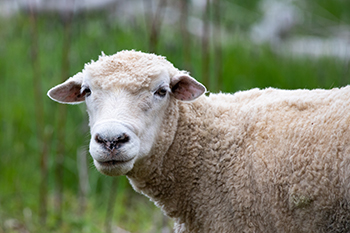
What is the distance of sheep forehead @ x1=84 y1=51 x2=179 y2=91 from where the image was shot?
2729 mm

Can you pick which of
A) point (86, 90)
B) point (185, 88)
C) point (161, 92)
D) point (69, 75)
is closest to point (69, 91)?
point (86, 90)

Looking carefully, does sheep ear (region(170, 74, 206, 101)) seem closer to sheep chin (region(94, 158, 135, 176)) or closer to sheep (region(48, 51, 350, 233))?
sheep (region(48, 51, 350, 233))

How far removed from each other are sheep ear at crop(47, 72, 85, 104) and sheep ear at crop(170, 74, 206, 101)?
616mm

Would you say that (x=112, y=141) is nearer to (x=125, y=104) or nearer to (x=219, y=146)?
(x=125, y=104)

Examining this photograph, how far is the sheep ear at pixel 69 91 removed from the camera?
307cm

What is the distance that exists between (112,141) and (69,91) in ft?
2.69

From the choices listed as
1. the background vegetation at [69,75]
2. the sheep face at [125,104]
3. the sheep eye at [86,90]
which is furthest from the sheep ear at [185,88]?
the background vegetation at [69,75]

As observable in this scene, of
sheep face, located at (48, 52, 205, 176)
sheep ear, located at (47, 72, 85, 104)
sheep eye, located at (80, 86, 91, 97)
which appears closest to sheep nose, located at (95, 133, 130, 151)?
sheep face, located at (48, 52, 205, 176)

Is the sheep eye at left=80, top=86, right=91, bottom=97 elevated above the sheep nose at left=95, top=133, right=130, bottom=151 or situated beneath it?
elevated above

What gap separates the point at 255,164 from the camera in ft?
8.79

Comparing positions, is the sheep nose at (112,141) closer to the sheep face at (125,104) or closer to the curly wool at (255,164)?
the sheep face at (125,104)

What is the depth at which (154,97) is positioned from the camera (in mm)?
2801

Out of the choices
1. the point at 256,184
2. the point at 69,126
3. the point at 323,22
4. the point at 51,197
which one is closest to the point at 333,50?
the point at 323,22

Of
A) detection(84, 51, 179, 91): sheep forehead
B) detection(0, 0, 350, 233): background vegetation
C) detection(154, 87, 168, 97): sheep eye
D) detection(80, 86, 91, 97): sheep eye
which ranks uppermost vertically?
detection(84, 51, 179, 91): sheep forehead
